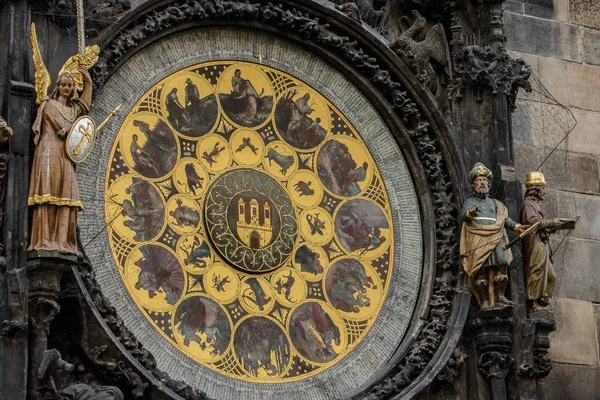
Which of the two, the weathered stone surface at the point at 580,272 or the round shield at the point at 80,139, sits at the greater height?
the round shield at the point at 80,139

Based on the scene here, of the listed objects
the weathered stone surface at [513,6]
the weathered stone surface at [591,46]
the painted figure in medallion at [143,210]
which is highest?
the weathered stone surface at [513,6]

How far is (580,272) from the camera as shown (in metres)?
15.0

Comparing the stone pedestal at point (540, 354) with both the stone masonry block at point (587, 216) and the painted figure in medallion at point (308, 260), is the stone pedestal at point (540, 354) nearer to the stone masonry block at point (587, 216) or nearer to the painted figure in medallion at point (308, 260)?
the stone masonry block at point (587, 216)

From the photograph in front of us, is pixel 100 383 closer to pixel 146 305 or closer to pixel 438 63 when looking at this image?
pixel 146 305

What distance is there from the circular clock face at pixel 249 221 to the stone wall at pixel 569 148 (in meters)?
1.63

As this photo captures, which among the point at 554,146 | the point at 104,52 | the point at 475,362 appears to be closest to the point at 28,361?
the point at 104,52

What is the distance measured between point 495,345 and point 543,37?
3.10 m

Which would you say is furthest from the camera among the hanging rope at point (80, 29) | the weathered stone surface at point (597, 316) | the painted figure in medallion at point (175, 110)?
the weathered stone surface at point (597, 316)

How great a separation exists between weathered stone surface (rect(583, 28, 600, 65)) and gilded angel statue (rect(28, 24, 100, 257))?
16.2 feet

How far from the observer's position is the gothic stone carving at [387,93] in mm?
13414

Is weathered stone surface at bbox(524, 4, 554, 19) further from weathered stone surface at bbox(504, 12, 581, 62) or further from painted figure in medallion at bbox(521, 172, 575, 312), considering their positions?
painted figure in medallion at bbox(521, 172, 575, 312)

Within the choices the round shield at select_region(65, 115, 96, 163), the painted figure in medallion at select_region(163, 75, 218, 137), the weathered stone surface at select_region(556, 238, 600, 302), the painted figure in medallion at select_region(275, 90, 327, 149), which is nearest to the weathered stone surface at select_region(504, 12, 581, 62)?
the weathered stone surface at select_region(556, 238, 600, 302)

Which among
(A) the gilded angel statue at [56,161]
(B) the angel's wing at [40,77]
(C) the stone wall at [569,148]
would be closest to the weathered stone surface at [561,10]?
(C) the stone wall at [569,148]

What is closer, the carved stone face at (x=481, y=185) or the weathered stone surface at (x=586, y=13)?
the carved stone face at (x=481, y=185)
